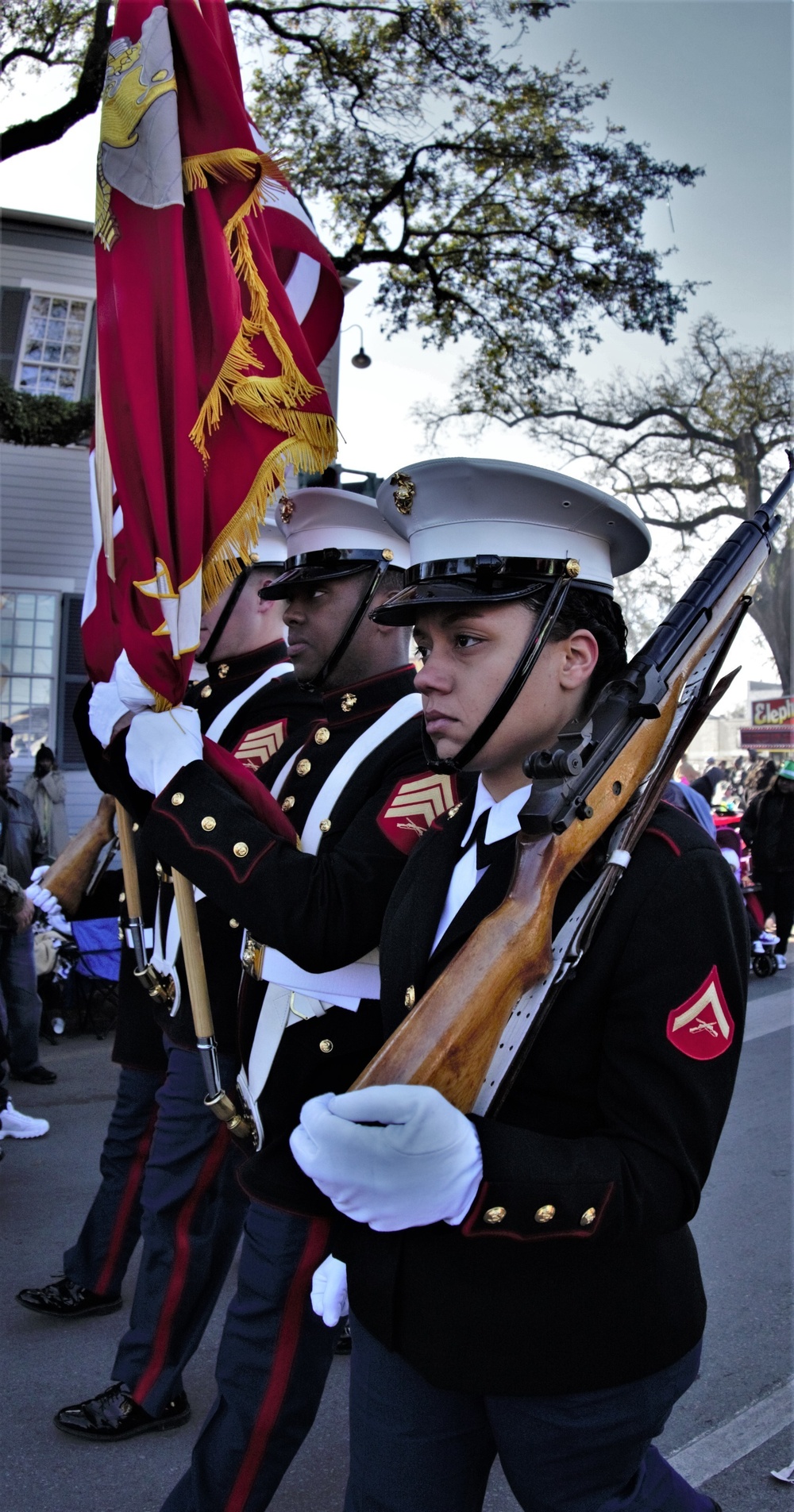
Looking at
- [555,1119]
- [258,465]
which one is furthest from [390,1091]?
[258,465]

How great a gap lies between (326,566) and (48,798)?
8607 millimetres

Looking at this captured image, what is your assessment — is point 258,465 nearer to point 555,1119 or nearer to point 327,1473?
point 555,1119

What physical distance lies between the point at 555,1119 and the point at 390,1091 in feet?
1.09

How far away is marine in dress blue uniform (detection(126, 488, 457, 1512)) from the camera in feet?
7.34

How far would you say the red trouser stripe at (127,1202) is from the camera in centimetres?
349

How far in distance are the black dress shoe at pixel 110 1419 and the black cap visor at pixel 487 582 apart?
2.35 meters

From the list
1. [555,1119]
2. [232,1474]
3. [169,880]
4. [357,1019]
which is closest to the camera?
[555,1119]

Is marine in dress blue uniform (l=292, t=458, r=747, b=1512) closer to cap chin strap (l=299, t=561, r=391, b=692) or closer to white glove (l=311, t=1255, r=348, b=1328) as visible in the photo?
white glove (l=311, t=1255, r=348, b=1328)

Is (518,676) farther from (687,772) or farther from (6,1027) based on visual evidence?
(687,772)

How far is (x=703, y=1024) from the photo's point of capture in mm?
1432

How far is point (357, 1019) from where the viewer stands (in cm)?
244

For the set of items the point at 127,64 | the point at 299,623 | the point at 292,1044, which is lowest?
the point at 292,1044

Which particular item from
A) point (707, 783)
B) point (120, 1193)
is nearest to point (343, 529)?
point (120, 1193)

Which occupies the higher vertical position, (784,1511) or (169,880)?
(169,880)
